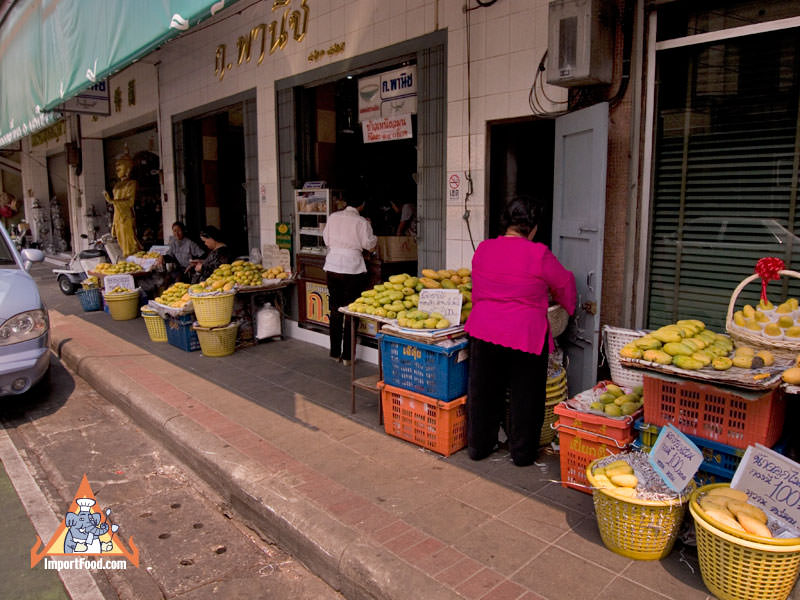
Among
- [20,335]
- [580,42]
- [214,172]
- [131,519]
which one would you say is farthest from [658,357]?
[214,172]

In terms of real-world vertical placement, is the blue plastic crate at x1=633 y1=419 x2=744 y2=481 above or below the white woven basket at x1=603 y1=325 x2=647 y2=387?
below

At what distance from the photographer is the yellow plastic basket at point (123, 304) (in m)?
9.98

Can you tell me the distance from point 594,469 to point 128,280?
879cm

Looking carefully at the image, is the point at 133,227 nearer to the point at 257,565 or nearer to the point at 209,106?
the point at 209,106

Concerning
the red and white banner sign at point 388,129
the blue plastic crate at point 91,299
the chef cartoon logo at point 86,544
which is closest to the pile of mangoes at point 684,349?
the chef cartoon logo at point 86,544

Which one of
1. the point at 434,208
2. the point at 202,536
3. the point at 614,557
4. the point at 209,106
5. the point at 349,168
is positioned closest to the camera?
the point at 614,557

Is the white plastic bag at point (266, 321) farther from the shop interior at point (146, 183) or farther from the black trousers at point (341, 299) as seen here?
the shop interior at point (146, 183)

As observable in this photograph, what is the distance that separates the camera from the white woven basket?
4461 millimetres

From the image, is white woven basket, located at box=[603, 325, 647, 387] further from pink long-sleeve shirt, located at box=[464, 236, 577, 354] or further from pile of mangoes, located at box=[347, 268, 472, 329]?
pile of mangoes, located at box=[347, 268, 472, 329]

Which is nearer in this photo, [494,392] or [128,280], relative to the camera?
[494,392]

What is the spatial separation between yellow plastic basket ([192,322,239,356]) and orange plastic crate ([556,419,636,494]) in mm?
4888

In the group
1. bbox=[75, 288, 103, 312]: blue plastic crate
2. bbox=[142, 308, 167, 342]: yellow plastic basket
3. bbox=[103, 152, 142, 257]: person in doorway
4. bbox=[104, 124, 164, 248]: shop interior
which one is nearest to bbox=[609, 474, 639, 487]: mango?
bbox=[142, 308, 167, 342]: yellow plastic basket

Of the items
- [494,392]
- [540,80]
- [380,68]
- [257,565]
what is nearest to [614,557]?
[494,392]

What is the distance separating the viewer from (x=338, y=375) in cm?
680
